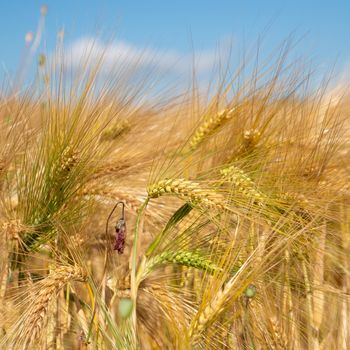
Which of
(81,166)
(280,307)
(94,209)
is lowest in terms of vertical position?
(280,307)

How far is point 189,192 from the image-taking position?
143 centimetres

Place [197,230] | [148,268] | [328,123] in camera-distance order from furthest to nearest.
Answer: [328,123] → [197,230] → [148,268]

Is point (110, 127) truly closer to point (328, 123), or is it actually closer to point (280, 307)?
point (328, 123)

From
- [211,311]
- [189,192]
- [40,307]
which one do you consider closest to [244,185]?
[189,192]

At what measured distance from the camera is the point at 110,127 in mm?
2211

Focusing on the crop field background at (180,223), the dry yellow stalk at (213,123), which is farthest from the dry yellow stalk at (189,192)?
the dry yellow stalk at (213,123)

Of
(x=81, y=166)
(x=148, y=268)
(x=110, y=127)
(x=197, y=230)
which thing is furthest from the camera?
(x=110, y=127)

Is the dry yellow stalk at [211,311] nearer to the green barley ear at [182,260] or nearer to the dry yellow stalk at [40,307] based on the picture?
the green barley ear at [182,260]

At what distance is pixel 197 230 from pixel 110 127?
76 centimetres

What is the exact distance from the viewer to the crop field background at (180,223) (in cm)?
142

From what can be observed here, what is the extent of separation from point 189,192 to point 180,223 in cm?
29

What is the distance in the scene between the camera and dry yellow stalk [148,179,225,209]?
56.0 inches

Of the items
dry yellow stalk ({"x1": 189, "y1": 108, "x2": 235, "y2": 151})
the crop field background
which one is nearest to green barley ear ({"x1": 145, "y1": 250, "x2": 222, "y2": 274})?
the crop field background

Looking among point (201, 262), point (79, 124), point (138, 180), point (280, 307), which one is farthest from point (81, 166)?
point (280, 307)
